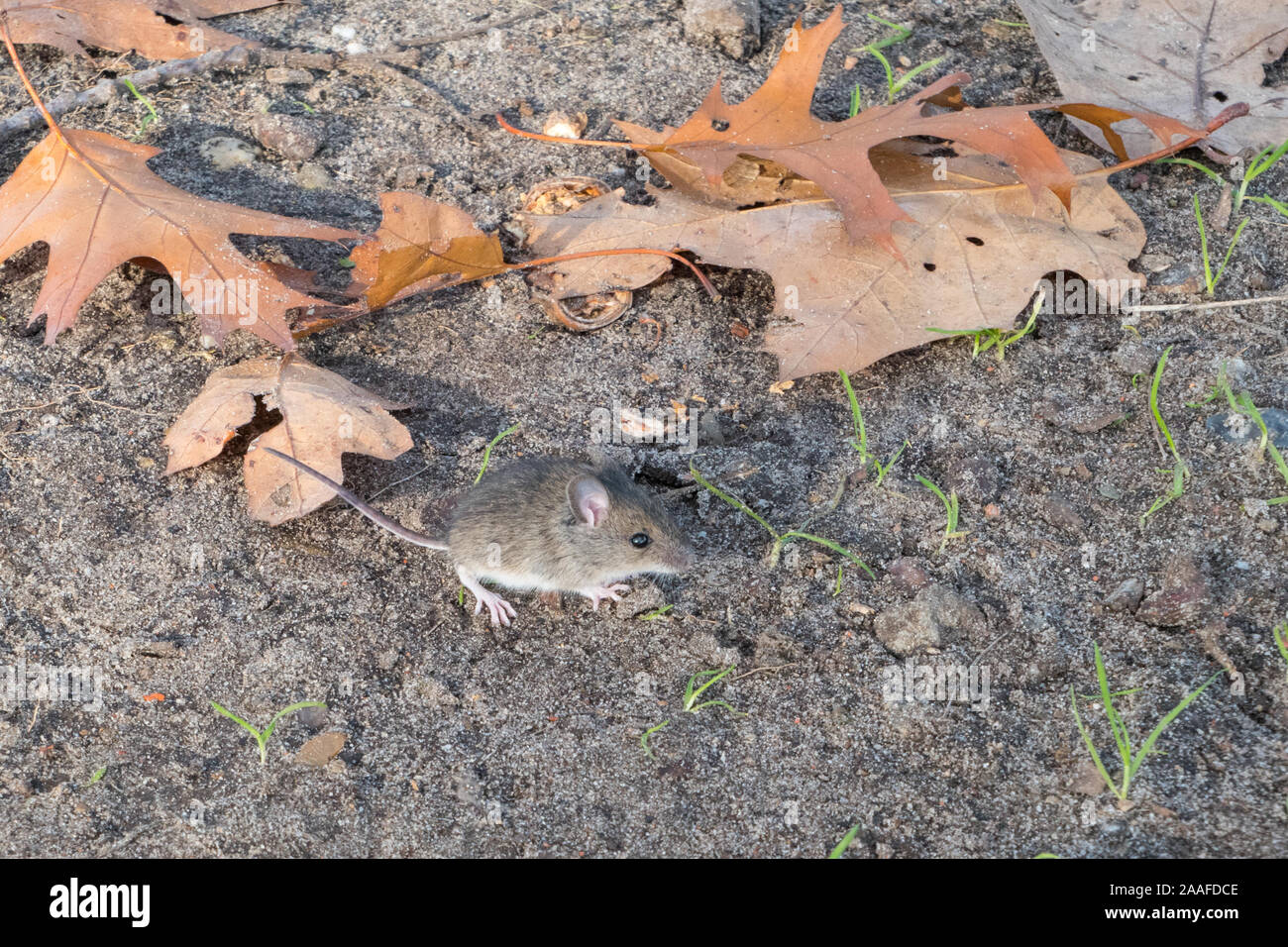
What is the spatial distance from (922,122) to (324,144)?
243 centimetres

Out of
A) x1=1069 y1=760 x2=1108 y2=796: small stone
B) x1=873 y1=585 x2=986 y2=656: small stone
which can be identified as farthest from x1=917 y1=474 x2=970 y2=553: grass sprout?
x1=1069 y1=760 x2=1108 y2=796: small stone

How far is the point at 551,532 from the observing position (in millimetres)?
3623

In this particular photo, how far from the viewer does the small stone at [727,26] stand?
4.82 metres

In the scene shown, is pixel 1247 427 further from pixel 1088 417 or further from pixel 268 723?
pixel 268 723

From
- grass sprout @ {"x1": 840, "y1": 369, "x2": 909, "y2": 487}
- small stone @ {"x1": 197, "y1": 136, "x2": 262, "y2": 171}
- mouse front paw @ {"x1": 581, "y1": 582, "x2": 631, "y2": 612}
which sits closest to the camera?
mouse front paw @ {"x1": 581, "y1": 582, "x2": 631, "y2": 612}

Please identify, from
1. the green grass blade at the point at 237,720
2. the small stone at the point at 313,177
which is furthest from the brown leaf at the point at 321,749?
the small stone at the point at 313,177

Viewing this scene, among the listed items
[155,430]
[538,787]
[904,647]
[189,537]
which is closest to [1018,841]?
[904,647]

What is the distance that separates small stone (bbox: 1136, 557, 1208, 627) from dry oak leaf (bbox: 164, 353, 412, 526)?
2393 mm

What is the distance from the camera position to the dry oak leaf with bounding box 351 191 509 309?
3.71 m

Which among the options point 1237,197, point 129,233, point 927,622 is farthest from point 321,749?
point 1237,197

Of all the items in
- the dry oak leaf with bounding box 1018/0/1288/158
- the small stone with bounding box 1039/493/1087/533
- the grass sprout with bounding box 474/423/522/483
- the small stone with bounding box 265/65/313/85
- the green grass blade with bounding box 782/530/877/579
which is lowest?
the grass sprout with bounding box 474/423/522/483

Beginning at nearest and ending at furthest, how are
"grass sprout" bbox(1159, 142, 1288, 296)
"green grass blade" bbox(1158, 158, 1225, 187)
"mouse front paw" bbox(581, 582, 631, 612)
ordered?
1. "mouse front paw" bbox(581, 582, 631, 612)
2. "grass sprout" bbox(1159, 142, 1288, 296)
3. "green grass blade" bbox(1158, 158, 1225, 187)

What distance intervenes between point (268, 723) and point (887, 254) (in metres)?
2.63

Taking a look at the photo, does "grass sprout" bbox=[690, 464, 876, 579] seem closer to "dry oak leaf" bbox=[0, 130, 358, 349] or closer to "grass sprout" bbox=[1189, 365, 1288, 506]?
"grass sprout" bbox=[1189, 365, 1288, 506]
